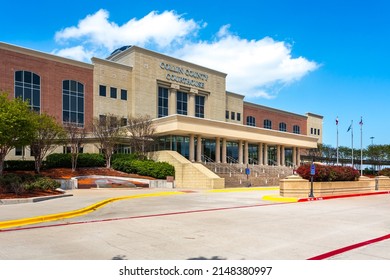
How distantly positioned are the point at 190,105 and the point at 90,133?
20878mm

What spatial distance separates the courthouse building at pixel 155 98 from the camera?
44.2 metres

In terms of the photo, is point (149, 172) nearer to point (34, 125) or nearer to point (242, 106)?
point (34, 125)

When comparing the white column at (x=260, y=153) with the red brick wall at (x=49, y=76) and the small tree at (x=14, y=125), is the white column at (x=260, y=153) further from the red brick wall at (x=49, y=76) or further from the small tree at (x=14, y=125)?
the small tree at (x=14, y=125)

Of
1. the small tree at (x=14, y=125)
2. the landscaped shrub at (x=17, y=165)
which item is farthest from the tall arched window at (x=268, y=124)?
the small tree at (x=14, y=125)

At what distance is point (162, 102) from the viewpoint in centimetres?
5669

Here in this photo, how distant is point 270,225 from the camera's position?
1175 centimetres

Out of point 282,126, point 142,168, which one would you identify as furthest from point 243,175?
point 282,126

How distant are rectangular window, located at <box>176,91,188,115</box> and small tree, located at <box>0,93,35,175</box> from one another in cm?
3444

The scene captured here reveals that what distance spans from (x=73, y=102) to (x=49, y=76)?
4.25 metres

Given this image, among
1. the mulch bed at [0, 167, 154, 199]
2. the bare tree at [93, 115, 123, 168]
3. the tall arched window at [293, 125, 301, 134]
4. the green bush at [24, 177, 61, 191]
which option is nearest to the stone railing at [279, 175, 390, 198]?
the green bush at [24, 177, 61, 191]

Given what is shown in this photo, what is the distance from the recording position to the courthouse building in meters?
44.2

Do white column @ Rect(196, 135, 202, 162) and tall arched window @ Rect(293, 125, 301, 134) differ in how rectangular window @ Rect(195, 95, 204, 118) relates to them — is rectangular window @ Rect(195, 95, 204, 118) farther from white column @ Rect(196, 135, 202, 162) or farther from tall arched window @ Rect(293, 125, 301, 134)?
tall arched window @ Rect(293, 125, 301, 134)

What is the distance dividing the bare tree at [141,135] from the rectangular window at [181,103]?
1532cm
